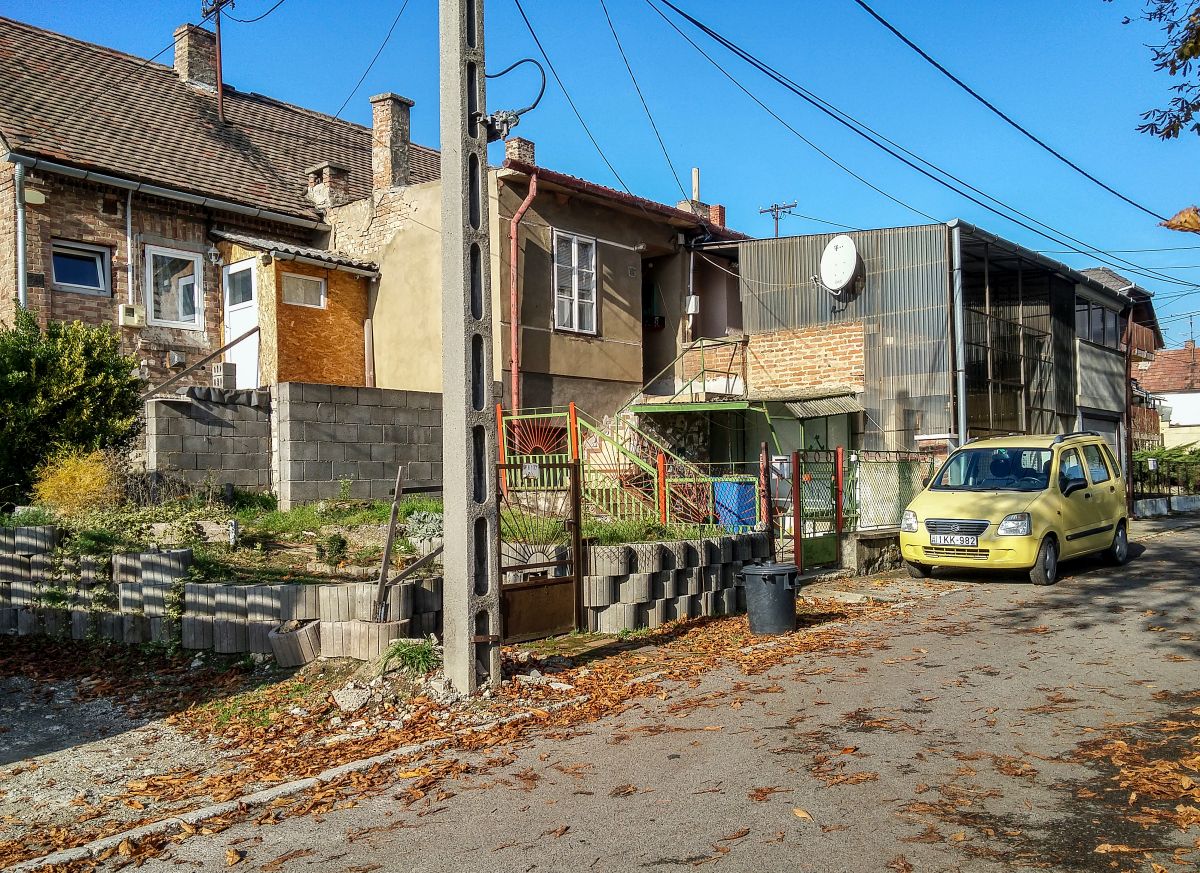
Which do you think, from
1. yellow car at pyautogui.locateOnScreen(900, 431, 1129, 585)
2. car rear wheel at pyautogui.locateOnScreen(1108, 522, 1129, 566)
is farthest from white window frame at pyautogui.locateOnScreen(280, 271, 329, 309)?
car rear wheel at pyautogui.locateOnScreen(1108, 522, 1129, 566)

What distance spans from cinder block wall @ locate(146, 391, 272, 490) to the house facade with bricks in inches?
301

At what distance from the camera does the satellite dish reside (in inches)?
784

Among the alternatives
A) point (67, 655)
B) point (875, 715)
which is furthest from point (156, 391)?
point (875, 715)

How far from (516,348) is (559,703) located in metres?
Result: 11.4

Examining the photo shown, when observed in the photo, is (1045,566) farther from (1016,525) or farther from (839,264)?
(839,264)

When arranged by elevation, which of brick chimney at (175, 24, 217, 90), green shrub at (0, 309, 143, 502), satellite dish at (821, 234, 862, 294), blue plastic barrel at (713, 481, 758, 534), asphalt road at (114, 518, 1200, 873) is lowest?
asphalt road at (114, 518, 1200, 873)

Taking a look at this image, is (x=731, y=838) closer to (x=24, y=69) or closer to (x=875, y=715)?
(x=875, y=715)

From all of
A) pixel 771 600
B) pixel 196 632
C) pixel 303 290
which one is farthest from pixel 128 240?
pixel 771 600

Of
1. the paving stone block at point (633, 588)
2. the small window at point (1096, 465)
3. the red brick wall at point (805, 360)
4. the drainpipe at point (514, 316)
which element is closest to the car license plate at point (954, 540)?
the small window at point (1096, 465)

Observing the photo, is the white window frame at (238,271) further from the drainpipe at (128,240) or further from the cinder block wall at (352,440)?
the cinder block wall at (352,440)

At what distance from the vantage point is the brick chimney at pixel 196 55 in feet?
→ 74.2

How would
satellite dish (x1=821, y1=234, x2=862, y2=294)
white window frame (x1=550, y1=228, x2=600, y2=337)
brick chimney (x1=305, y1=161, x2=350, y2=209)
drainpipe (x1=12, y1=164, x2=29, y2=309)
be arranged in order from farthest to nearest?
brick chimney (x1=305, y1=161, x2=350, y2=209) → satellite dish (x1=821, y1=234, x2=862, y2=294) → white window frame (x1=550, y1=228, x2=600, y2=337) → drainpipe (x1=12, y1=164, x2=29, y2=309)

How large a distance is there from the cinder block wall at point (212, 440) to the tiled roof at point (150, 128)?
6.00 metres

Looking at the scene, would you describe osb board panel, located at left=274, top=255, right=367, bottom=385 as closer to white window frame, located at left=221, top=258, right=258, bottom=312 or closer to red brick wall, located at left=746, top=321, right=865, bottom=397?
white window frame, located at left=221, top=258, right=258, bottom=312
